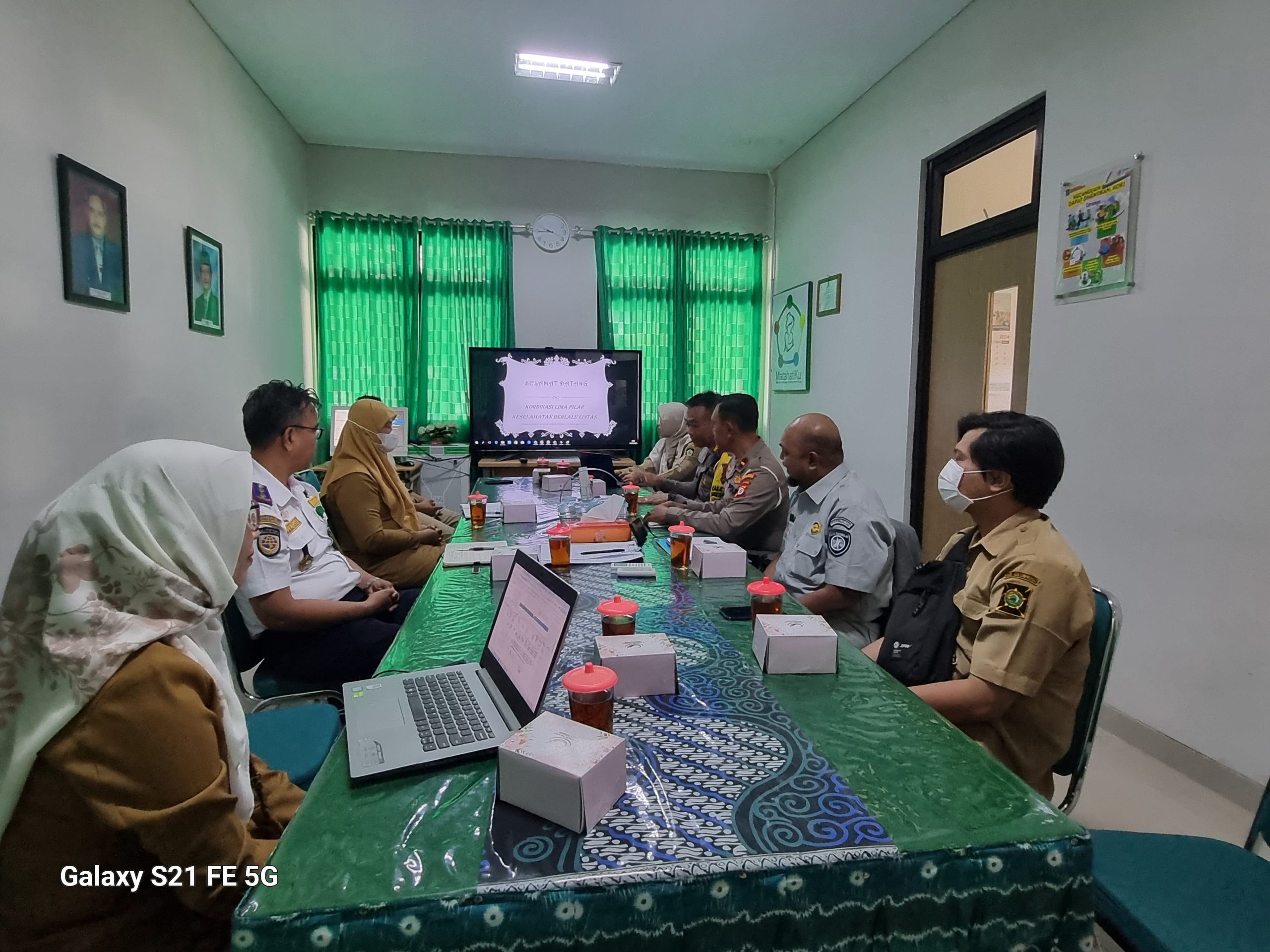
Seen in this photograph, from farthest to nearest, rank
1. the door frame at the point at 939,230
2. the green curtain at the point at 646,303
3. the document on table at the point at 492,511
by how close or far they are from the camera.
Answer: the green curtain at the point at 646,303 → the door frame at the point at 939,230 → the document on table at the point at 492,511

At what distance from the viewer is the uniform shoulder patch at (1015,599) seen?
1.25 metres

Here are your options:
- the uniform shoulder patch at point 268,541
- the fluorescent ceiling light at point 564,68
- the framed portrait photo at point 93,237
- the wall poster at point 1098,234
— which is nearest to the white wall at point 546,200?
the fluorescent ceiling light at point 564,68

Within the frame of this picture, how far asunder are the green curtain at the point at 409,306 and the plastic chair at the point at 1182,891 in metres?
Answer: 5.17

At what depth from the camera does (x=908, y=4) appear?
338 centimetres

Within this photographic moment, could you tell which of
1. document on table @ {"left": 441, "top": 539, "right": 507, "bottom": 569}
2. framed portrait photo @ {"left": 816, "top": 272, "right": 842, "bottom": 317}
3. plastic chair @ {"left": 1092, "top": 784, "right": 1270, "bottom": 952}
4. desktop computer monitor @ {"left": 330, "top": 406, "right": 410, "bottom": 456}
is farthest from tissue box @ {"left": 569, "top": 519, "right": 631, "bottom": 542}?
desktop computer monitor @ {"left": 330, "top": 406, "right": 410, "bottom": 456}

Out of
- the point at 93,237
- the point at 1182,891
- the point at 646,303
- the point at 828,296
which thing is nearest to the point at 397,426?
the point at 646,303

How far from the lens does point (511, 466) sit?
5.33m

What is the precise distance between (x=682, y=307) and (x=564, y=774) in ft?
17.5

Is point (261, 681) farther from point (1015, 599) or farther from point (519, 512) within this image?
point (1015, 599)

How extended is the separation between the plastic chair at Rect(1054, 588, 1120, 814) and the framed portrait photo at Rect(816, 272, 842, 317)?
3739 millimetres

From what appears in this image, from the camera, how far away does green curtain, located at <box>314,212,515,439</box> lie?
543 cm

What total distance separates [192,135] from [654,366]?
3506 mm

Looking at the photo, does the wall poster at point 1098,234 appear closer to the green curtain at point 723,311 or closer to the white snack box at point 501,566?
the white snack box at point 501,566

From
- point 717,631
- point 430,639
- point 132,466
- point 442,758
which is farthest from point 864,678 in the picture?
point 132,466
